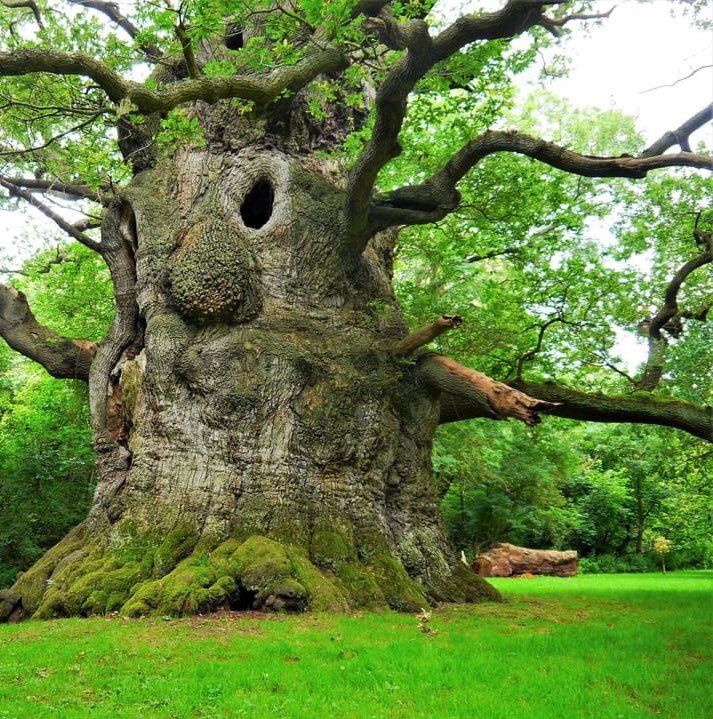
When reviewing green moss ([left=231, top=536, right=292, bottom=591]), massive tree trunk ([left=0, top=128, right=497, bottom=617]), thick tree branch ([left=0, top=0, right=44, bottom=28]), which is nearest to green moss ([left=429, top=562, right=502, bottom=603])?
massive tree trunk ([left=0, top=128, right=497, bottom=617])

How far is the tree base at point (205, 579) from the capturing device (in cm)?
650

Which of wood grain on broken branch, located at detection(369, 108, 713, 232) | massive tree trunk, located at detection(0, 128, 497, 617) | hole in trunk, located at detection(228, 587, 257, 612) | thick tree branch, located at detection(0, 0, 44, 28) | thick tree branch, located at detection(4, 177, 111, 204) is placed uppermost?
thick tree branch, located at detection(0, 0, 44, 28)

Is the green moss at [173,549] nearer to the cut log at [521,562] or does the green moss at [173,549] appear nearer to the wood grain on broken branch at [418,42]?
the wood grain on broken branch at [418,42]

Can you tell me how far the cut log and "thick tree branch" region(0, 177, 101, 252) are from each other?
529 inches

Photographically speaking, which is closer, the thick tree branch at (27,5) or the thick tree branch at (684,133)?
the thick tree branch at (684,133)

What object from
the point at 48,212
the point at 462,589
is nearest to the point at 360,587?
the point at 462,589

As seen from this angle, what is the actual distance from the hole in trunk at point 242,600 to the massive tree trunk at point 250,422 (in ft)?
0.07

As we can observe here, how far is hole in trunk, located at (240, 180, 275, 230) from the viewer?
10031mm

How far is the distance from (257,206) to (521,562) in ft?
43.8

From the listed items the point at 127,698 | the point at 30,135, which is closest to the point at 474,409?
the point at 127,698

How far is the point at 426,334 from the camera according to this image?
26.3ft

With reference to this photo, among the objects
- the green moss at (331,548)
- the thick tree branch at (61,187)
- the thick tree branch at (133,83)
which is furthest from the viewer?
the thick tree branch at (61,187)

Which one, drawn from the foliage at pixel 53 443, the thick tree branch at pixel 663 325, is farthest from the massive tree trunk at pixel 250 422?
the foliage at pixel 53 443

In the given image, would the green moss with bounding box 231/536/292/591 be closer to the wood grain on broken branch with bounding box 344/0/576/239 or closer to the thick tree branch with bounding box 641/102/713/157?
the wood grain on broken branch with bounding box 344/0/576/239
